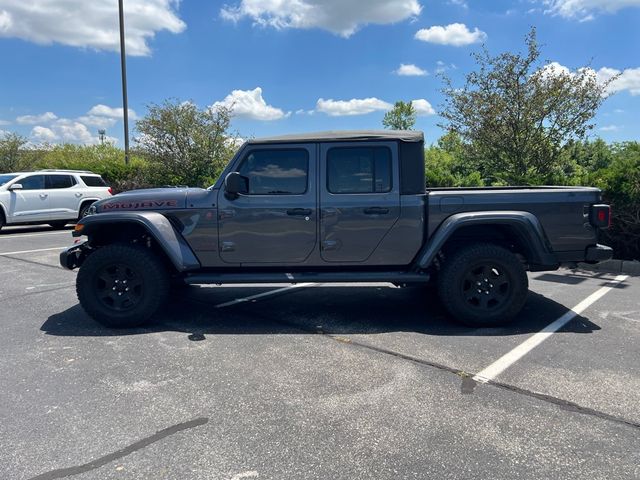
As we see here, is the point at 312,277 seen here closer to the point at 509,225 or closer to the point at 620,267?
the point at 509,225

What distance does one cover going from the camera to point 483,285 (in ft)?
15.6

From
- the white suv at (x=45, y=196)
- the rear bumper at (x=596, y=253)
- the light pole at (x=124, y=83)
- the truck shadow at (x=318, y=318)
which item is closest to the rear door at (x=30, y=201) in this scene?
the white suv at (x=45, y=196)

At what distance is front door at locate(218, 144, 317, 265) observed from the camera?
4730 millimetres

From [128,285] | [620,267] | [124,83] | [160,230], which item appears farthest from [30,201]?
[620,267]

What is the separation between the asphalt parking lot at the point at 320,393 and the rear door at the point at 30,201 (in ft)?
29.2

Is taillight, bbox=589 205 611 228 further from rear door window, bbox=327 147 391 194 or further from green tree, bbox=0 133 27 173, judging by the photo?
green tree, bbox=0 133 27 173

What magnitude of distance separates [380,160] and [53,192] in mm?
Answer: 12173

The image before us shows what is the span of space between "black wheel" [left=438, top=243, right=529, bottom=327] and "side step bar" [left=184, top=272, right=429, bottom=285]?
282mm

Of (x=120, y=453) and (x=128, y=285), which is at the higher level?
(x=128, y=285)

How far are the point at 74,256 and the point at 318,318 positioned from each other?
2.70 metres

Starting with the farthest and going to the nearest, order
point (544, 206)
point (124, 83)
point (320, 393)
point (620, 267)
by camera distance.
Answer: point (124, 83), point (620, 267), point (544, 206), point (320, 393)

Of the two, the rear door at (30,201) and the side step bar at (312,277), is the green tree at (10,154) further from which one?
the side step bar at (312,277)

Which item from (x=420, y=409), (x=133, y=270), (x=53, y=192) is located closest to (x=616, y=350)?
(x=420, y=409)

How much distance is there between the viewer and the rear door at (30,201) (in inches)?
509
